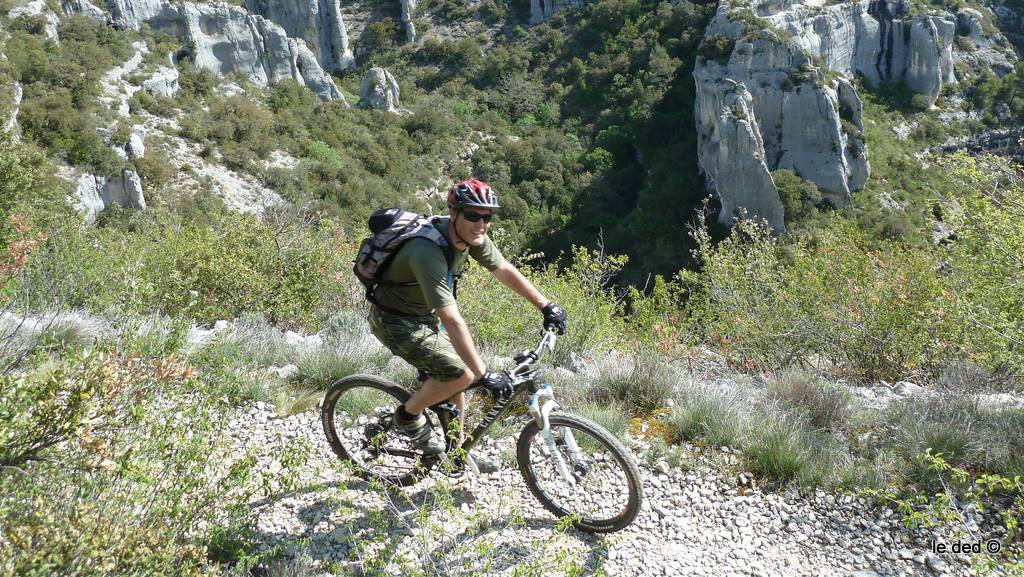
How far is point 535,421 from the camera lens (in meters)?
2.95

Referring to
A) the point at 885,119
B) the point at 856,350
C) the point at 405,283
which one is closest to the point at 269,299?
the point at 405,283

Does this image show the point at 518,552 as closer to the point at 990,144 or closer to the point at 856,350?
the point at 856,350

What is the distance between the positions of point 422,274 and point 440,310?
184mm

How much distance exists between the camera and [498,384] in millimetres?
2650

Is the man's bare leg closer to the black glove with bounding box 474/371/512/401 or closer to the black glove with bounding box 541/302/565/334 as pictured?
the black glove with bounding box 474/371/512/401

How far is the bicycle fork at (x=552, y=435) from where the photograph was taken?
2.87m

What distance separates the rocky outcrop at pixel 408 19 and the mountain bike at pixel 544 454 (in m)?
55.3

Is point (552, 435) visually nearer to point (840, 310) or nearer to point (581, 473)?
point (581, 473)

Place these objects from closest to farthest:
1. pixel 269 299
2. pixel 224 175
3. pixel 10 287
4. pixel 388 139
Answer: pixel 10 287, pixel 269 299, pixel 224 175, pixel 388 139

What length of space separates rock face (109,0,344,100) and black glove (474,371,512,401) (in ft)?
126

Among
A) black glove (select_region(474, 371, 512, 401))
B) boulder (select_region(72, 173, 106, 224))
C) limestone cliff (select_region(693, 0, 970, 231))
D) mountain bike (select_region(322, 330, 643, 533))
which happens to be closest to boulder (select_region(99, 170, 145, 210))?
boulder (select_region(72, 173, 106, 224))

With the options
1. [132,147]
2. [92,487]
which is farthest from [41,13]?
[92,487]

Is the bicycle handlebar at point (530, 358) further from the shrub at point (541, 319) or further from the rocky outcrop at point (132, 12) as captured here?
the rocky outcrop at point (132, 12)

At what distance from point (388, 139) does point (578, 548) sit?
37.2 meters
